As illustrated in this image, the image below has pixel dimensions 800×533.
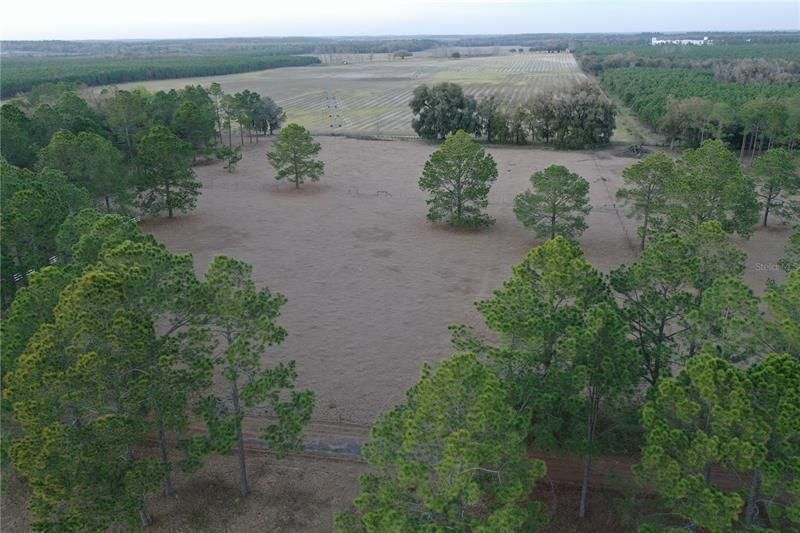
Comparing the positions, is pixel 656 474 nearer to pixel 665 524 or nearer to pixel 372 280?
pixel 665 524

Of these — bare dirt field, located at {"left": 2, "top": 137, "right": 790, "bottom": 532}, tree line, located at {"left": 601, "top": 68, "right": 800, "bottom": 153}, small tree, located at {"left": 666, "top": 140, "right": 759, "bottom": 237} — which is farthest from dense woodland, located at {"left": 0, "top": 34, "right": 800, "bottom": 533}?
tree line, located at {"left": 601, "top": 68, "right": 800, "bottom": 153}

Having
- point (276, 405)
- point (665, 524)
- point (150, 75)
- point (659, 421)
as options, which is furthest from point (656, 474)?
point (150, 75)

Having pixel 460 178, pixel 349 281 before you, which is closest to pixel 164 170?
pixel 349 281

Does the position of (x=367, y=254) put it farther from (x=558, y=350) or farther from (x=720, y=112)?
(x=720, y=112)

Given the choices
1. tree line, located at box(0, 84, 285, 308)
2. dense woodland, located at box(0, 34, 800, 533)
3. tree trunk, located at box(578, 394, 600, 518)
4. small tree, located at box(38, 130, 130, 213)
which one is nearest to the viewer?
dense woodland, located at box(0, 34, 800, 533)

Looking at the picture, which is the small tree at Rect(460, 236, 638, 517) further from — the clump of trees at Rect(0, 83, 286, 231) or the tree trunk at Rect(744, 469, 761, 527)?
the clump of trees at Rect(0, 83, 286, 231)
